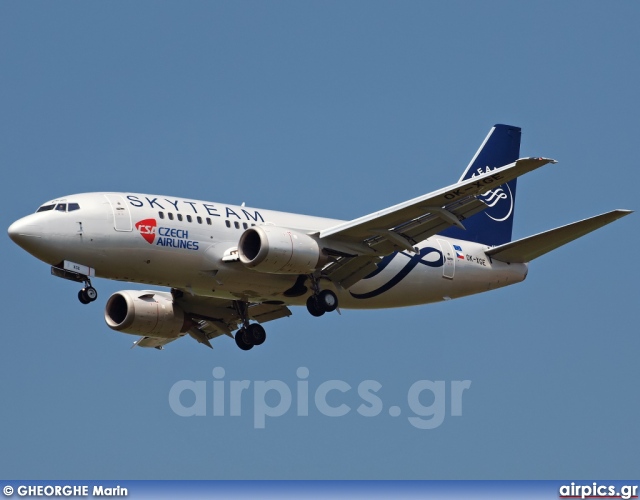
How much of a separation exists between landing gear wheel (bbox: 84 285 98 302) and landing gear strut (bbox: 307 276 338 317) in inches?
297

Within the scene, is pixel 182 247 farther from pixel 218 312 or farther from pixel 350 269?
pixel 218 312

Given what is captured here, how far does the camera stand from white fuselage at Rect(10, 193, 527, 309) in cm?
4275

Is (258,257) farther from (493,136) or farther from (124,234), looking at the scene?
(493,136)

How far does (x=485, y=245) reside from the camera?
169 feet

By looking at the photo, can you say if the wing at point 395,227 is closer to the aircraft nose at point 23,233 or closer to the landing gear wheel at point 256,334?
the landing gear wheel at point 256,334

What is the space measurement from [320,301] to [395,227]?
3.65m

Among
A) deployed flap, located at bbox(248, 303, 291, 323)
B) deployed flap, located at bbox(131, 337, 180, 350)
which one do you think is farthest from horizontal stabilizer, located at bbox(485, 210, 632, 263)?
deployed flap, located at bbox(131, 337, 180, 350)

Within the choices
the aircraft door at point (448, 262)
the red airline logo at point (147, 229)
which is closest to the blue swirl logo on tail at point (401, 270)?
the aircraft door at point (448, 262)

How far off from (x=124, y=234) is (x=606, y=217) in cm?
1546

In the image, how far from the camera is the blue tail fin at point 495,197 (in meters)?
52.1

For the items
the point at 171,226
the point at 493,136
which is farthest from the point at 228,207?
the point at 493,136

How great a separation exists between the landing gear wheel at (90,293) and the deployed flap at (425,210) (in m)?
7.72

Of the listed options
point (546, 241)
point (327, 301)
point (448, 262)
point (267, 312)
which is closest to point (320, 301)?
point (327, 301)

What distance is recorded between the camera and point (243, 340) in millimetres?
49375
